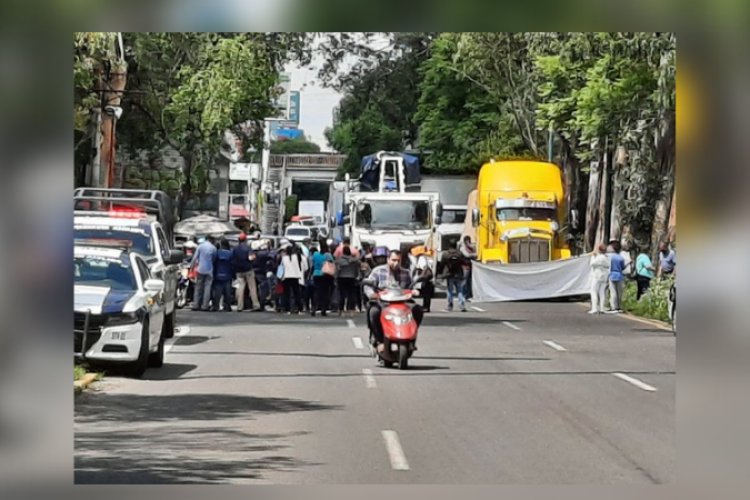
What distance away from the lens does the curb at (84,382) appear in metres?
11.8

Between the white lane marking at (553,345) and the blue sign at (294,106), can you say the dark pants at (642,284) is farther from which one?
the blue sign at (294,106)

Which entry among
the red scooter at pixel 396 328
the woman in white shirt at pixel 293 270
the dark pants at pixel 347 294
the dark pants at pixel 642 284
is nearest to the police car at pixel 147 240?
the woman in white shirt at pixel 293 270

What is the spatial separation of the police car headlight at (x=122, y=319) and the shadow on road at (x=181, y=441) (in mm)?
2298

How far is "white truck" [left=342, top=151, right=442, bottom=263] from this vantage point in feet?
40.2

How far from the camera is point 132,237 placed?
529 inches

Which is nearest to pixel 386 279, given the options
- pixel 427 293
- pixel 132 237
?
pixel 427 293

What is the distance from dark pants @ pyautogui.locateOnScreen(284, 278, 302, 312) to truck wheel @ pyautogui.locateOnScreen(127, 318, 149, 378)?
1424mm

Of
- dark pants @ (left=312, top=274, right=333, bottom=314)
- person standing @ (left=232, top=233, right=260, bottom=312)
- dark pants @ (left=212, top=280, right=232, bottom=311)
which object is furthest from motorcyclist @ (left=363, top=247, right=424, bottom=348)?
dark pants @ (left=212, top=280, right=232, bottom=311)

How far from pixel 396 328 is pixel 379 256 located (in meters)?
1.04

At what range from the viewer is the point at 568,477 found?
406 inches

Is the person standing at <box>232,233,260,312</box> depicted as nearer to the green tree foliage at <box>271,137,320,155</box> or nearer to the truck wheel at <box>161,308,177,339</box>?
the truck wheel at <box>161,308,177,339</box>
